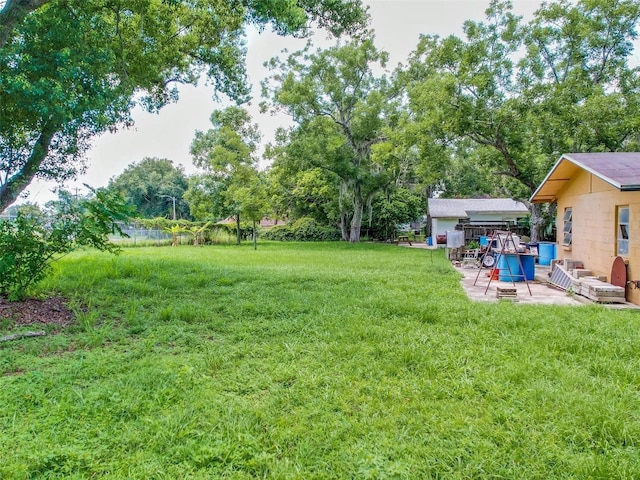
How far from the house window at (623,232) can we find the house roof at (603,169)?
782 mm

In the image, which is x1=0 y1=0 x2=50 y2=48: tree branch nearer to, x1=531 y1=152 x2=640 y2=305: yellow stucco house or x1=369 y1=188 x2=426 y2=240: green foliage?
x1=531 y1=152 x2=640 y2=305: yellow stucco house

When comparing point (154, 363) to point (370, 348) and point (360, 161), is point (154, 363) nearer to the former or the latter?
point (370, 348)

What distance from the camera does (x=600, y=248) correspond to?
762 cm

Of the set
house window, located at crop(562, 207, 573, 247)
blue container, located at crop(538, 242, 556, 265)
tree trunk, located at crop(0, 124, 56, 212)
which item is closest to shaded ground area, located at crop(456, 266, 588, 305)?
house window, located at crop(562, 207, 573, 247)

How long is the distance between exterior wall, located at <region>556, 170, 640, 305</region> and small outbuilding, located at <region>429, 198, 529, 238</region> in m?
15.7

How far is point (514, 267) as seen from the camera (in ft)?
30.0

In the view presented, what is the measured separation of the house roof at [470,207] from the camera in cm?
2527

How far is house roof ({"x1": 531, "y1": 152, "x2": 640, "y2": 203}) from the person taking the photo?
6023 mm

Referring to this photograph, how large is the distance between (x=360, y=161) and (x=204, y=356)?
65.6 ft

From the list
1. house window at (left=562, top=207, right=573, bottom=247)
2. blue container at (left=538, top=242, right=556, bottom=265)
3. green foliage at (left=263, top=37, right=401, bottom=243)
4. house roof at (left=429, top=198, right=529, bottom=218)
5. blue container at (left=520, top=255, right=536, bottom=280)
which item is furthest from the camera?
house roof at (left=429, top=198, right=529, bottom=218)

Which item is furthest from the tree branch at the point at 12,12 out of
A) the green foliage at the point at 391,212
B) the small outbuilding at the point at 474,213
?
the green foliage at the point at 391,212

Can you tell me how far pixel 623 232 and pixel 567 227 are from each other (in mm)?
2911

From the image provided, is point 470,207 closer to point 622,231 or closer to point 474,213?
point 474,213

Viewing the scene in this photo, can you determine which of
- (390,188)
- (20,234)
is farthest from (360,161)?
(20,234)
